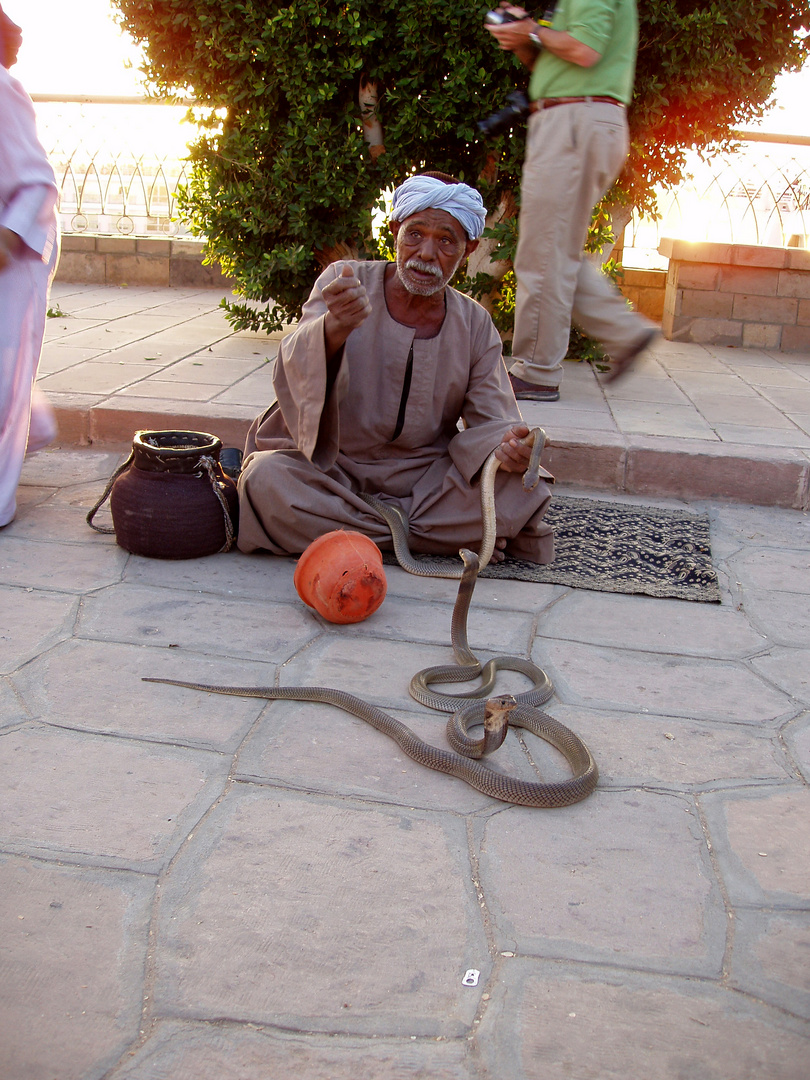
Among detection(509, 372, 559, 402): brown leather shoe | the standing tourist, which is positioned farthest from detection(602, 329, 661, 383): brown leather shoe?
detection(509, 372, 559, 402): brown leather shoe

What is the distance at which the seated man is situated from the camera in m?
3.57

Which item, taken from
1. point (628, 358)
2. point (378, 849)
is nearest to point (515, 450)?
point (628, 358)

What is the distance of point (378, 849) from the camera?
83.2 inches

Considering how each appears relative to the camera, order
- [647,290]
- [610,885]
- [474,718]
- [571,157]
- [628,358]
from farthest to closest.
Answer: [647,290], [571,157], [628,358], [474,718], [610,885]

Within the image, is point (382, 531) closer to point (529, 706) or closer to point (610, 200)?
point (529, 706)

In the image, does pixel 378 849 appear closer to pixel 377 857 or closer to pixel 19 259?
pixel 377 857

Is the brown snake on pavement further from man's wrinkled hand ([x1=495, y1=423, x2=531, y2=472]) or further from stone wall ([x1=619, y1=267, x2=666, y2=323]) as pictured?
stone wall ([x1=619, y1=267, x2=666, y2=323])

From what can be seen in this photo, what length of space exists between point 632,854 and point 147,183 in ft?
28.5

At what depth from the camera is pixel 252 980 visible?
173cm

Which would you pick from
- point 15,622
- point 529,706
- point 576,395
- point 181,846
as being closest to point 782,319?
point 576,395

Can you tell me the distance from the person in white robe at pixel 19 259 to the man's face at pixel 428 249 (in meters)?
1.35

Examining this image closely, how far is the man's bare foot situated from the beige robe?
40 mm

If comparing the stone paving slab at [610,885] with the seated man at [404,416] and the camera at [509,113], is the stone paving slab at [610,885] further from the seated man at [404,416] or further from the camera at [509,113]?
the camera at [509,113]

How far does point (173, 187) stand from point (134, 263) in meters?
0.79
